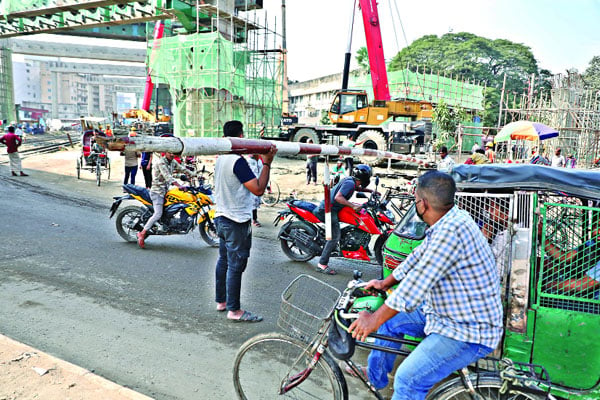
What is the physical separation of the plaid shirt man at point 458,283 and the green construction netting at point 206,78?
2026 cm

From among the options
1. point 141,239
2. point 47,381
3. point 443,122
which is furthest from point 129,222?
point 443,122

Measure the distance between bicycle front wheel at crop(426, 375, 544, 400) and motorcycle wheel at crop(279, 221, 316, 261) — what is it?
437 cm

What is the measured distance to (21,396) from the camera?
3.13 m

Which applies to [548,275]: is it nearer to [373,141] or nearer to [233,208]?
[233,208]

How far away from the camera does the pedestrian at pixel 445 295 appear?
224 cm

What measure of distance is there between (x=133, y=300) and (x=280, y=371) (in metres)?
2.71

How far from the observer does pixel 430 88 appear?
124 ft

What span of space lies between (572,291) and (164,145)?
9.29 feet

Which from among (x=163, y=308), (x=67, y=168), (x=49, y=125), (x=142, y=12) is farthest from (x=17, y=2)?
(x=49, y=125)

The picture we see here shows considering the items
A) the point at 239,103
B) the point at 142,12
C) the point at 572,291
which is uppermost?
the point at 142,12

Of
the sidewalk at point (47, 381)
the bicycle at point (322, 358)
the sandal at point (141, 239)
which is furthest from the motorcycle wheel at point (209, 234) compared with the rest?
the bicycle at point (322, 358)

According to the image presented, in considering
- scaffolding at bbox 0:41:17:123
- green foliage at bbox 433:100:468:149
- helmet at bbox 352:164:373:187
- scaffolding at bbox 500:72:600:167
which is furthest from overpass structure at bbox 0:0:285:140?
scaffolding at bbox 0:41:17:123

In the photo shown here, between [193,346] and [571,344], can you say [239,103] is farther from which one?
[571,344]

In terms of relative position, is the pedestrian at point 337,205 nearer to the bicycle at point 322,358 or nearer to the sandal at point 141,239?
the sandal at point 141,239
